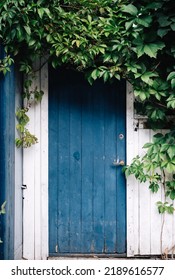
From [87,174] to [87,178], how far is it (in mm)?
42

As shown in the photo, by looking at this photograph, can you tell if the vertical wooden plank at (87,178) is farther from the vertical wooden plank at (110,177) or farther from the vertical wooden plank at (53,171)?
the vertical wooden plank at (53,171)

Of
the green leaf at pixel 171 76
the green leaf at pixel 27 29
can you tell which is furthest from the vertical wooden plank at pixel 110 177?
the green leaf at pixel 27 29

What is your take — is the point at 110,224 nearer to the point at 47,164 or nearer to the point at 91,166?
the point at 91,166

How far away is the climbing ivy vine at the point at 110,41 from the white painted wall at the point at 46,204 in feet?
0.90

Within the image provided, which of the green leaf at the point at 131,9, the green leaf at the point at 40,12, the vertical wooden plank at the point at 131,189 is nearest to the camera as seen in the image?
the green leaf at the point at 40,12

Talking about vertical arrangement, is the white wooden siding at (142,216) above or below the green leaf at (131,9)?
below

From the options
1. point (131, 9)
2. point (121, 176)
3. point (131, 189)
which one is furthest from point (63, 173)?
point (131, 9)

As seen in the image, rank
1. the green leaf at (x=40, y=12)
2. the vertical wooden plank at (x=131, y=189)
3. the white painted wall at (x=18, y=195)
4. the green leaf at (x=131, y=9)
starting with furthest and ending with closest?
the vertical wooden plank at (x=131, y=189) < the white painted wall at (x=18, y=195) < the green leaf at (x=131, y=9) < the green leaf at (x=40, y=12)

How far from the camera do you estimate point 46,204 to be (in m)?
3.30

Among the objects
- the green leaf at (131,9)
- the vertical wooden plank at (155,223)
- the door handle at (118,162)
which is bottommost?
the vertical wooden plank at (155,223)

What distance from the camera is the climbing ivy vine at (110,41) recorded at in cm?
268

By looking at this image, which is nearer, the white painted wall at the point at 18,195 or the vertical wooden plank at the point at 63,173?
the white painted wall at the point at 18,195

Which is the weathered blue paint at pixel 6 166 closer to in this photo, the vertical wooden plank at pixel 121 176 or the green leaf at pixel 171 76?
the vertical wooden plank at pixel 121 176
